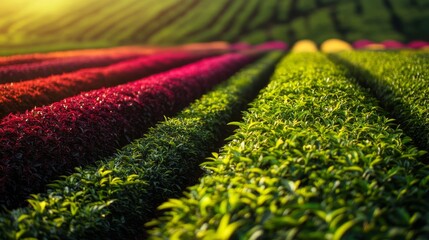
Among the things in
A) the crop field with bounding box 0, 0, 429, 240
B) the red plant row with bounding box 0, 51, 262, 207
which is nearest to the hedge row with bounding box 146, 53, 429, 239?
the crop field with bounding box 0, 0, 429, 240

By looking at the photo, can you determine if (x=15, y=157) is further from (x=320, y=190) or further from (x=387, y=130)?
(x=387, y=130)

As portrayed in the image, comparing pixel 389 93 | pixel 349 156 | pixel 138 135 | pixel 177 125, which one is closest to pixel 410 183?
pixel 349 156

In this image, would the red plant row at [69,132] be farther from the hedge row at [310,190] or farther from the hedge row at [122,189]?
the hedge row at [310,190]

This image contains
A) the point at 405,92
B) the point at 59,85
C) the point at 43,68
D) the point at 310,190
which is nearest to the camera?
the point at 310,190

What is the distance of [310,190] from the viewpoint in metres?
3.92

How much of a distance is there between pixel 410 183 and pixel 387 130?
2.29 m

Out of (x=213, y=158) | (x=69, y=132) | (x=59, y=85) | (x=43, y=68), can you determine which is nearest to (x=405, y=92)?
→ (x=213, y=158)

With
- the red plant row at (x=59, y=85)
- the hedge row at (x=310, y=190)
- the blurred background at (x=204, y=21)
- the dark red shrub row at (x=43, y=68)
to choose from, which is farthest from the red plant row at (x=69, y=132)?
the blurred background at (x=204, y=21)

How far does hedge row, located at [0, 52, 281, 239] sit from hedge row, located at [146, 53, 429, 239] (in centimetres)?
134

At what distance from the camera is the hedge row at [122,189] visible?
4.58m

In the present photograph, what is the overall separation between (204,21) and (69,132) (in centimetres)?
5516

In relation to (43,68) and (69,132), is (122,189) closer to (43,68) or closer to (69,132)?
(69,132)

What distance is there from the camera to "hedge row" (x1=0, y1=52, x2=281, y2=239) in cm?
458

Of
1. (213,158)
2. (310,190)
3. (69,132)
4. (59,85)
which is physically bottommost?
(310,190)
